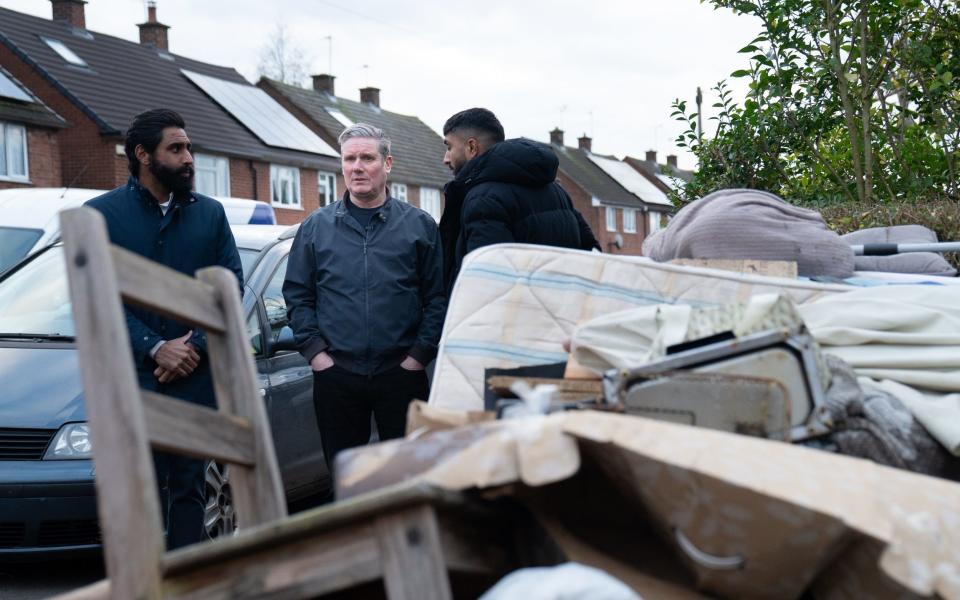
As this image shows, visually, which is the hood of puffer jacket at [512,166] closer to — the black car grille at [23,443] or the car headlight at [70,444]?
the car headlight at [70,444]

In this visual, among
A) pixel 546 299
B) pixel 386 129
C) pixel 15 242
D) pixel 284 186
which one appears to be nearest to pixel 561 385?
pixel 546 299

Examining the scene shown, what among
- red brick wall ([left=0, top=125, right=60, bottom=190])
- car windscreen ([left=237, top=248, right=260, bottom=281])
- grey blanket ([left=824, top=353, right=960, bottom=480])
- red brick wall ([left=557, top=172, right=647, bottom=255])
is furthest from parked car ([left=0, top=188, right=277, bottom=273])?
red brick wall ([left=557, top=172, right=647, bottom=255])

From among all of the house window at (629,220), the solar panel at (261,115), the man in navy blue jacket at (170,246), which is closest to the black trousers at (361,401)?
the man in navy blue jacket at (170,246)

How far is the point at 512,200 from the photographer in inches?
192

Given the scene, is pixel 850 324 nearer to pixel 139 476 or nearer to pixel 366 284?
pixel 139 476

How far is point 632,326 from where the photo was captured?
283 cm

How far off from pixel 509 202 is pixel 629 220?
6284 centimetres

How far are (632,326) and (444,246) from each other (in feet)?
8.69

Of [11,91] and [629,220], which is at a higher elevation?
[11,91]

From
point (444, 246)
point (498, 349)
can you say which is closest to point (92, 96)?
point (444, 246)

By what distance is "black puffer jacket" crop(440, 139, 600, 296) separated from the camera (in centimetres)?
480

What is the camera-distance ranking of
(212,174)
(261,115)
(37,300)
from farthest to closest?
(261,115) < (212,174) < (37,300)

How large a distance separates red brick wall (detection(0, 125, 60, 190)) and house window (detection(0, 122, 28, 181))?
0.41 ft

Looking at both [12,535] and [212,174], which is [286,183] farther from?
[12,535]
